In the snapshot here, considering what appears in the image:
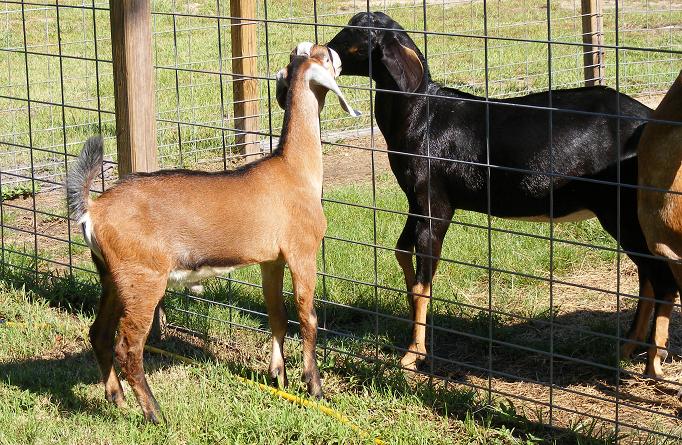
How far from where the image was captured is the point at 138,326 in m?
4.32

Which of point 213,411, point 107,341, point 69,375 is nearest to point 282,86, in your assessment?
point 107,341

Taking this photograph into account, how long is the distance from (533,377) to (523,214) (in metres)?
0.88

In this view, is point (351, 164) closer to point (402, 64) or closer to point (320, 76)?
point (402, 64)

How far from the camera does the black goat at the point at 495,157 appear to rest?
5.09 meters

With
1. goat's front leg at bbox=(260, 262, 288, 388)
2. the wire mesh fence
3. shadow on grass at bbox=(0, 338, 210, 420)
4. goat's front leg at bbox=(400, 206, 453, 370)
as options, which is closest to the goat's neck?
the wire mesh fence

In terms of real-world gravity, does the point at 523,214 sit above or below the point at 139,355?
above

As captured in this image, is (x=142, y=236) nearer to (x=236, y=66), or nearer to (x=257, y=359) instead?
(x=257, y=359)

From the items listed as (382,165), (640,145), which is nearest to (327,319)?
(640,145)

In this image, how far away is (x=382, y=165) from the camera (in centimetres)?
888

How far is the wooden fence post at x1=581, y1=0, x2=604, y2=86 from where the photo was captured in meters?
10.3

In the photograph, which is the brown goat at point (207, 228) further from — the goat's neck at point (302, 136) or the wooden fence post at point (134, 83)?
the wooden fence post at point (134, 83)

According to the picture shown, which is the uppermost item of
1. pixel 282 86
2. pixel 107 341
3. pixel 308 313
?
pixel 282 86

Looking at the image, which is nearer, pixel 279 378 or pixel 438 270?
pixel 279 378

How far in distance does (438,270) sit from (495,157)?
1246 millimetres
